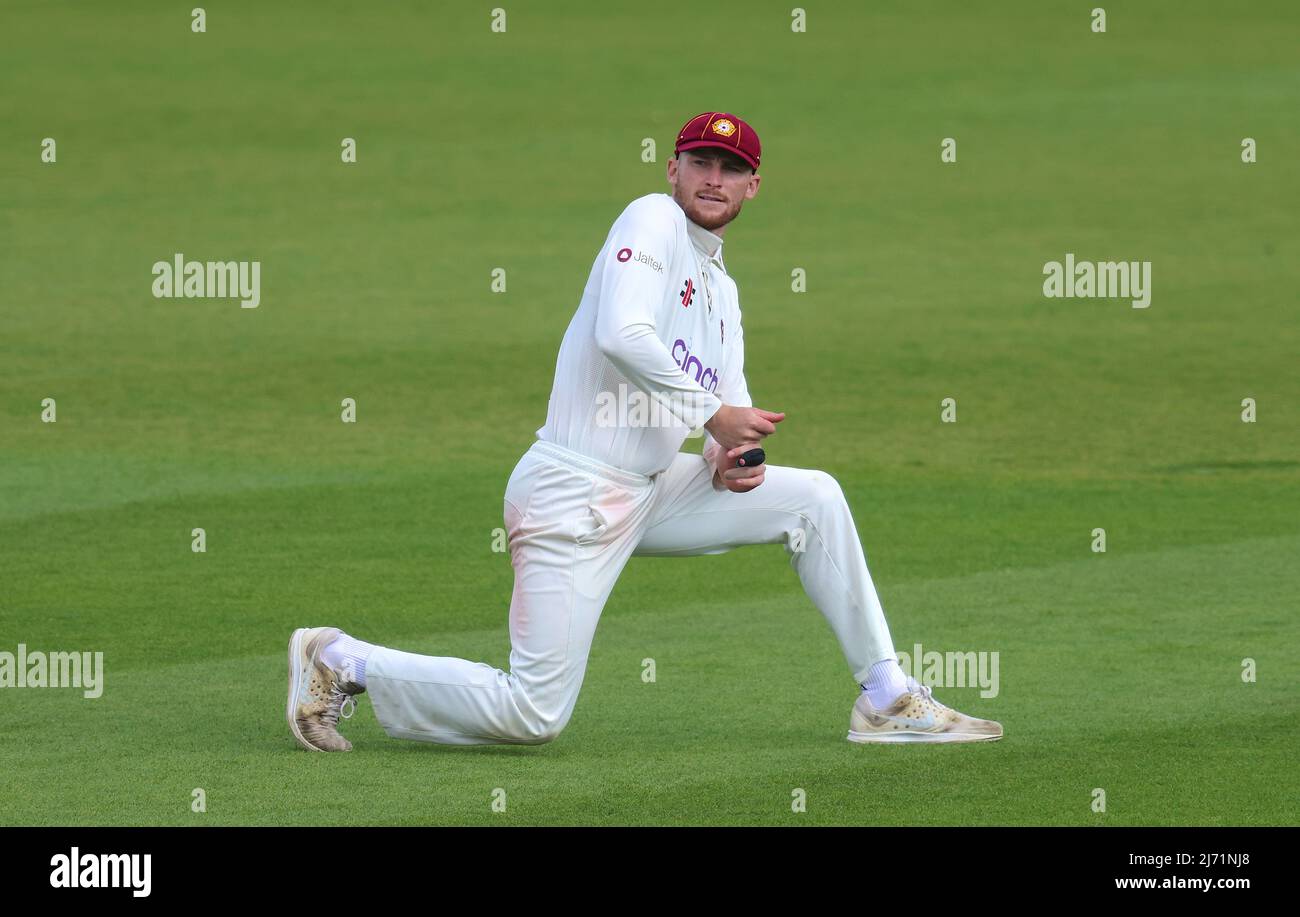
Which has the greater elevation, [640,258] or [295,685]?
[640,258]

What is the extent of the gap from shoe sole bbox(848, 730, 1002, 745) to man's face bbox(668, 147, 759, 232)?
1801 mm

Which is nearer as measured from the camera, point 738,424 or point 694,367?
point 738,424

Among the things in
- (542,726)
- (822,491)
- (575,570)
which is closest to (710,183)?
(822,491)

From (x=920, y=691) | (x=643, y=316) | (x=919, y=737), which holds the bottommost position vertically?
(x=919, y=737)

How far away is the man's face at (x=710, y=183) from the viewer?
779 cm

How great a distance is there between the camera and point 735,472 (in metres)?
7.79

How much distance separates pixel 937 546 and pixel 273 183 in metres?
17.1

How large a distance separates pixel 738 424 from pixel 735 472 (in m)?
0.32

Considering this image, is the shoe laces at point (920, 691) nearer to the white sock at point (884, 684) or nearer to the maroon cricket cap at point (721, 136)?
the white sock at point (884, 684)

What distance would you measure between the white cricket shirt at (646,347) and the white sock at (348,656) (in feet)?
3.08

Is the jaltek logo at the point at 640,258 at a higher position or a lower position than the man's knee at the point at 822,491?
higher

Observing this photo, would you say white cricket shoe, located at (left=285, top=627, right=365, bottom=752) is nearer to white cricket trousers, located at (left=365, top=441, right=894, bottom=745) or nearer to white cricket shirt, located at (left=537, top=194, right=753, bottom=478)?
white cricket trousers, located at (left=365, top=441, right=894, bottom=745)

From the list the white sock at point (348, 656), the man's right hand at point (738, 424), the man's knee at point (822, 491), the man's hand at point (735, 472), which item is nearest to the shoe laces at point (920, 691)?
the man's knee at point (822, 491)

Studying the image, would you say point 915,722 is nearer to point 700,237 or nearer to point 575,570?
point 575,570
